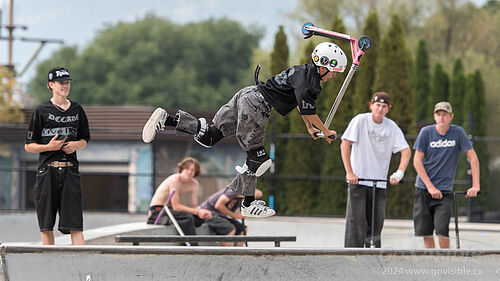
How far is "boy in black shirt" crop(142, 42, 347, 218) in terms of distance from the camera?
5.05m

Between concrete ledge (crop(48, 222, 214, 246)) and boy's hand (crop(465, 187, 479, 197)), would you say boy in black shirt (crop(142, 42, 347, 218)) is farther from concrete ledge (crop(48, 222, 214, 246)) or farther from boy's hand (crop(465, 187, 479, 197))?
boy's hand (crop(465, 187, 479, 197))

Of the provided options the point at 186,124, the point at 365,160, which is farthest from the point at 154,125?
the point at 365,160

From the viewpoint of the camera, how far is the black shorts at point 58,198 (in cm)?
574

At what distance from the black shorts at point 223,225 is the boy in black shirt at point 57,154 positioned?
10.4 feet

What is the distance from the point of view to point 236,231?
29.3 feet

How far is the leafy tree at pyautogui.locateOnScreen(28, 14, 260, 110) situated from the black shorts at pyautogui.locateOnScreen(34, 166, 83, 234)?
4808 centimetres

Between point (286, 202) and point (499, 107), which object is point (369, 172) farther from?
point (499, 107)

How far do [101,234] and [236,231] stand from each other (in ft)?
6.79

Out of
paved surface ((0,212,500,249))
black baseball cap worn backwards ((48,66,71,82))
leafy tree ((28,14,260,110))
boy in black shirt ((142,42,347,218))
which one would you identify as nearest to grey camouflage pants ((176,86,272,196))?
boy in black shirt ((142,42,347,218))

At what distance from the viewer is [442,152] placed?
6941 mm

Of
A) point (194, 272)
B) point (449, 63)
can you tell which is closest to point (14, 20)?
point (449, 63)

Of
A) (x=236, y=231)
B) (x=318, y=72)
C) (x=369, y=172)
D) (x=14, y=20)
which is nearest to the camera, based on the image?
(x=318, y=72)

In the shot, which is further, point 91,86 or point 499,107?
point 91,86

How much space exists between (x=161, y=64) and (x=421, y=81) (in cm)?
3847
